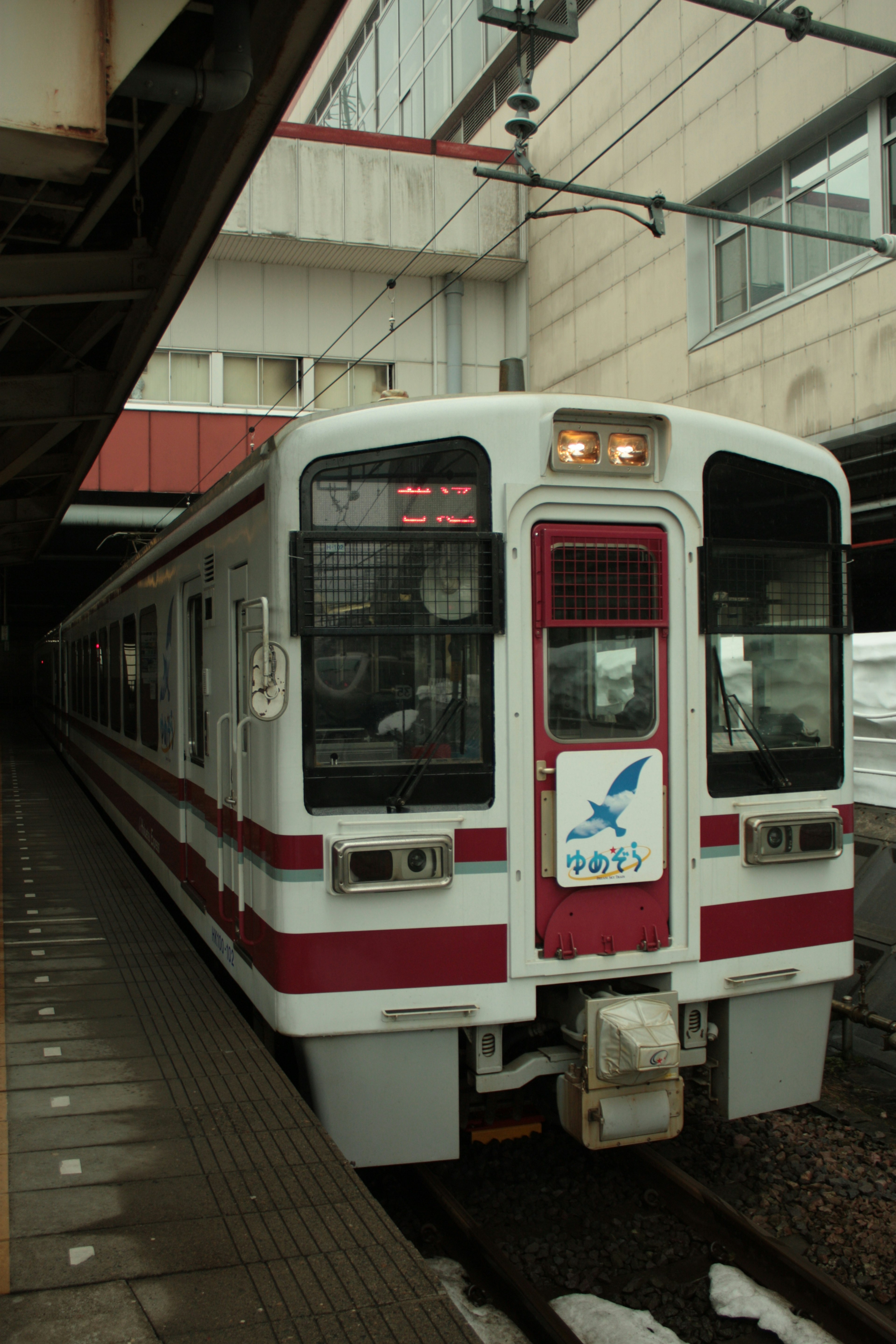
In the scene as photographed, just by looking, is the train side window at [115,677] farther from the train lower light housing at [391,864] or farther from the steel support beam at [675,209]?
the train lower light housing at [391,864]

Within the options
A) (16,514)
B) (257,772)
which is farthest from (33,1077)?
(16,514)

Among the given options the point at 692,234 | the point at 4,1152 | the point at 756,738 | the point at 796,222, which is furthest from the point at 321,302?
the point at 4,1152

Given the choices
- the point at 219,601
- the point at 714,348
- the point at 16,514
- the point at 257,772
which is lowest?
the point at 257,772

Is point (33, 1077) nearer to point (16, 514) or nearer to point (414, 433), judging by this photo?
point (414, 433)

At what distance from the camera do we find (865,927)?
764cm

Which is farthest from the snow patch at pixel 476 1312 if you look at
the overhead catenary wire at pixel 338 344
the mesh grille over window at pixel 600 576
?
the overhead catenary wire at pixel 338 344

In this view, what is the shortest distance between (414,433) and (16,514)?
10.8 m

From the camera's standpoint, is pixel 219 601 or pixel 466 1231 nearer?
pixel 466 1231

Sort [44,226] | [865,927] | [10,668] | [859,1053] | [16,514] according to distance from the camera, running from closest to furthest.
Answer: [44,226] < [859,1053] < [865,927] < [16,514] < [10,668]

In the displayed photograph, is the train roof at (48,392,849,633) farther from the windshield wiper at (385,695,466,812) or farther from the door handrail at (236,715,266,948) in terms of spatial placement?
the door handrail at (236,715,266,948)

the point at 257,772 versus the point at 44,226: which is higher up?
the point at 44,226

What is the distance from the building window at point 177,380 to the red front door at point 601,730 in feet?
55.6

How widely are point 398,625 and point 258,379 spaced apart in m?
17.1

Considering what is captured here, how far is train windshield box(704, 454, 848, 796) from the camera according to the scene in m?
4.43
